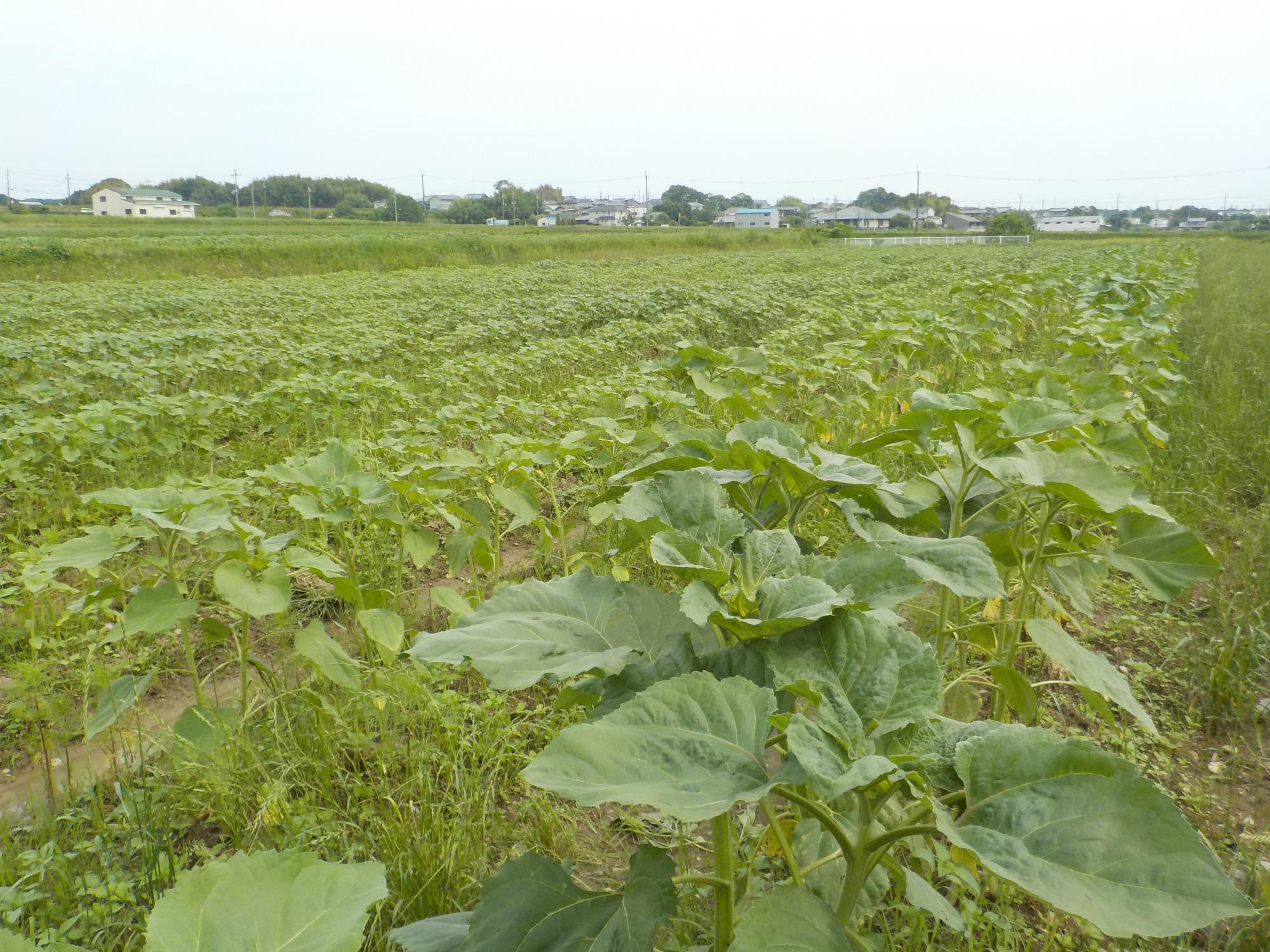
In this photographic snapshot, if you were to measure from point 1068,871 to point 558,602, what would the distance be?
0.76 m

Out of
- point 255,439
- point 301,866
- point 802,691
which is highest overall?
point 802,691

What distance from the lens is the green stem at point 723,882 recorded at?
115cm

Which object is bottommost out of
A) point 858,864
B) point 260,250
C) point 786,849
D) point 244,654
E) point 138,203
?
point 244,654

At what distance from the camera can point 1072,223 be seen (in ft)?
331

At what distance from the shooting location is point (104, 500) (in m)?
1.97

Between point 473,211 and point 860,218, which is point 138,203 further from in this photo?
point 860,218

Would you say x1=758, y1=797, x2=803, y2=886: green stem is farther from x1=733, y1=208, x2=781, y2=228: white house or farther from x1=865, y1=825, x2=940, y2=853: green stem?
x1=733, y1=208, x2=781, y2=228: white house

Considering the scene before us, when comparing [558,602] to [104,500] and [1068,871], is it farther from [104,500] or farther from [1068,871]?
[104,500]

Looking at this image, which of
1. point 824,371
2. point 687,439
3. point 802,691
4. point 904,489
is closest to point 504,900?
point 802,691

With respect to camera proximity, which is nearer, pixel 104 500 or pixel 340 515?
pixel 104 500

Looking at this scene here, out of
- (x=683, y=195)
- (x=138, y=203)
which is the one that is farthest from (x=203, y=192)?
(x=683, y=195)

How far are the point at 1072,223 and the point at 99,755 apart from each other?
385ft

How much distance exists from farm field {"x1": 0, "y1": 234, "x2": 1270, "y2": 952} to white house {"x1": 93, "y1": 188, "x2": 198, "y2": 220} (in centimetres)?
8937

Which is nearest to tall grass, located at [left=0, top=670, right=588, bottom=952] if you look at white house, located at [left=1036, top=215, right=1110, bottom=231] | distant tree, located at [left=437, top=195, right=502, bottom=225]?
distant tree, located at [left=437, top=195, right=502, bottom=225]
